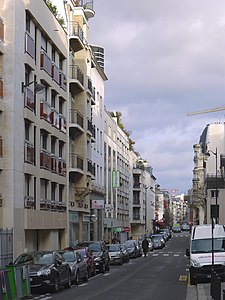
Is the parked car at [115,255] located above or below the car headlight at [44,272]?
below

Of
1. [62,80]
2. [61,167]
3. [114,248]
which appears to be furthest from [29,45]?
[114,248]

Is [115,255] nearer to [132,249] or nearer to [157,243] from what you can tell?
[132,249]

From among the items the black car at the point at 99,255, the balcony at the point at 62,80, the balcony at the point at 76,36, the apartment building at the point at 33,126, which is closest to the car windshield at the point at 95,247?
the black car at the point at 99,255

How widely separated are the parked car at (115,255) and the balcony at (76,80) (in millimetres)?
12039

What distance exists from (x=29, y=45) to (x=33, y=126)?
15.1 feet

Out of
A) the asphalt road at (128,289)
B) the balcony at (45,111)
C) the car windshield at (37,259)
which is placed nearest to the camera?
the asphalt road at (128,289)

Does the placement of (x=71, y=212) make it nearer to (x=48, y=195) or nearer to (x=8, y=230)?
(x=48, y=195)

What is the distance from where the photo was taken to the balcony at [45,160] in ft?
125

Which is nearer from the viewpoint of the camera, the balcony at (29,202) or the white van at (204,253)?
the white van at (204,253)

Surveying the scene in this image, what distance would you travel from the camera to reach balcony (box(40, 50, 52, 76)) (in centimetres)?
3819

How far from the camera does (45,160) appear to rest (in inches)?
1535

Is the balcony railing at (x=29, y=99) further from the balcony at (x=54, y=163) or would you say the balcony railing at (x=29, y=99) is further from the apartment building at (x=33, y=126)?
the balcony at (x=54, y=163)

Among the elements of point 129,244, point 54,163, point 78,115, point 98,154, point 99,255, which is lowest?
point 129,244

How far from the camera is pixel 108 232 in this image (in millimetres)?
74938
